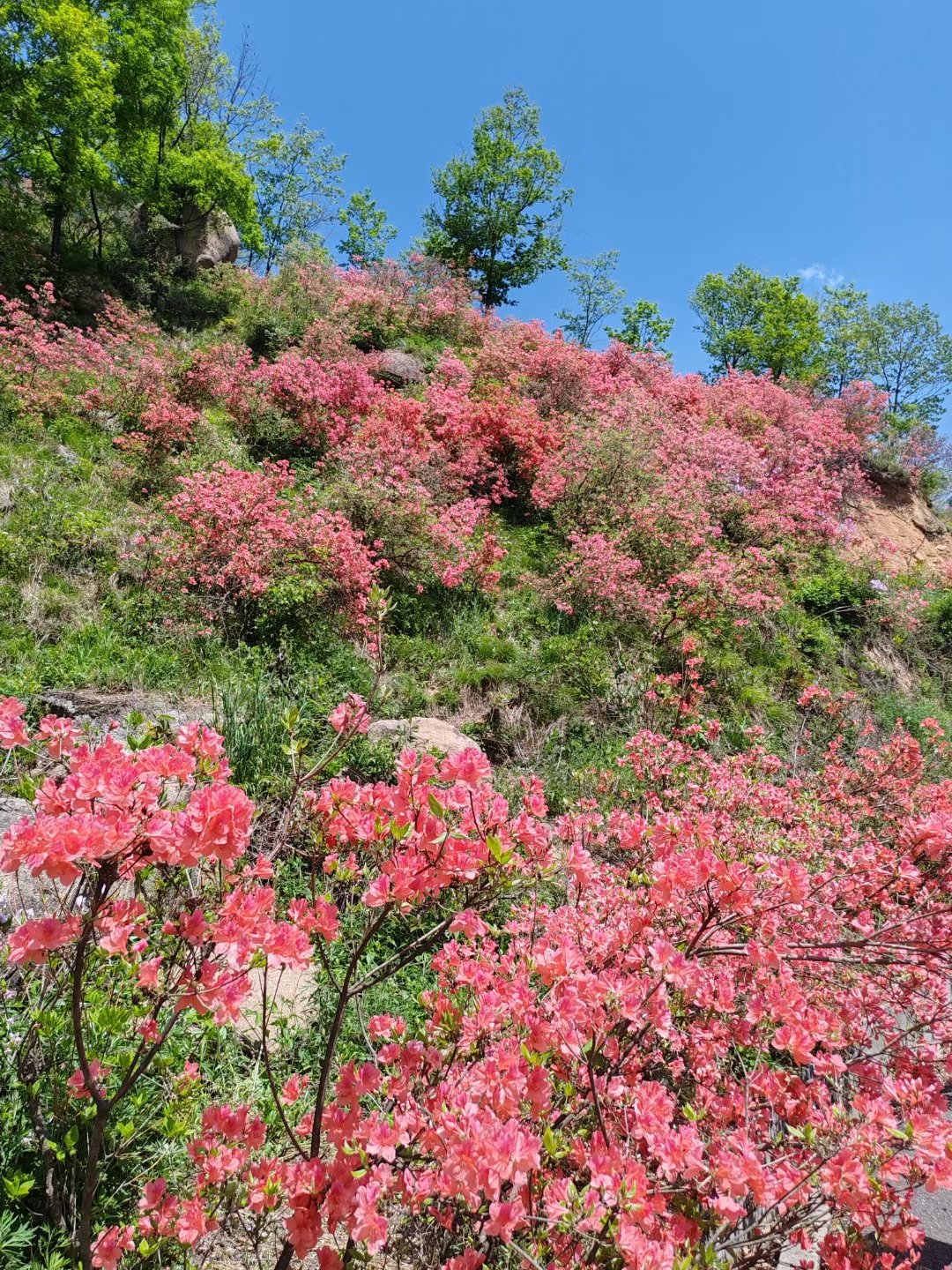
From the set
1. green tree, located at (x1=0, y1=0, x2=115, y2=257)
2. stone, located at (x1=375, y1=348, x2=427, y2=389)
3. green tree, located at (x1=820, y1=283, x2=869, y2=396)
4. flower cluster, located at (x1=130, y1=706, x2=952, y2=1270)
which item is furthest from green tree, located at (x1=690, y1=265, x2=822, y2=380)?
flower cluster, located at (x1=130, y1=706, x2=952, y2=1270)

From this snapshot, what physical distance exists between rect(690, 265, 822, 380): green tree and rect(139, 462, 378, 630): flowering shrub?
71.4 ft

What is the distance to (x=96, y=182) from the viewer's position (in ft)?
39.4

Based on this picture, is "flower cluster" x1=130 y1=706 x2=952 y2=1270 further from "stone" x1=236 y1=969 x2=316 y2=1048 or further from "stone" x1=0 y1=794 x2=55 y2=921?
"stone" x1=0 y1=794 x2=55 y2=921

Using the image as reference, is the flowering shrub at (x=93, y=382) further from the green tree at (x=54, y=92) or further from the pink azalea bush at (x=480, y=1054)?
the pink azalea bush at (x=480, y=1054)

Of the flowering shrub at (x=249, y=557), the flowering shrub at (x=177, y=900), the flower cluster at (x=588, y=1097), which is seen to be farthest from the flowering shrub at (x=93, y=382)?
the flower cluster at (x=588, y=1097)

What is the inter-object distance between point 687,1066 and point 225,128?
2370 centimetres

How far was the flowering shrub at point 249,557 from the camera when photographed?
228 inches

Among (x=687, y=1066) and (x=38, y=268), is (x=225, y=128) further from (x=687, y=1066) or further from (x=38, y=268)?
(x=687, y=1066)

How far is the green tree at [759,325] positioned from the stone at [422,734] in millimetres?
22751

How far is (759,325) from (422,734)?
27735 mm

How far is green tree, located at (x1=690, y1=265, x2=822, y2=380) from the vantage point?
23.9 metres

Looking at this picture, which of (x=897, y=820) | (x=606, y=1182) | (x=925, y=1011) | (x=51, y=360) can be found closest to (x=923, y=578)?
(x=897, y=820)

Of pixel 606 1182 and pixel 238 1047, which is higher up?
pixel 606 1182

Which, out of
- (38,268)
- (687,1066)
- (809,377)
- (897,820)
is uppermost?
(809,377)
